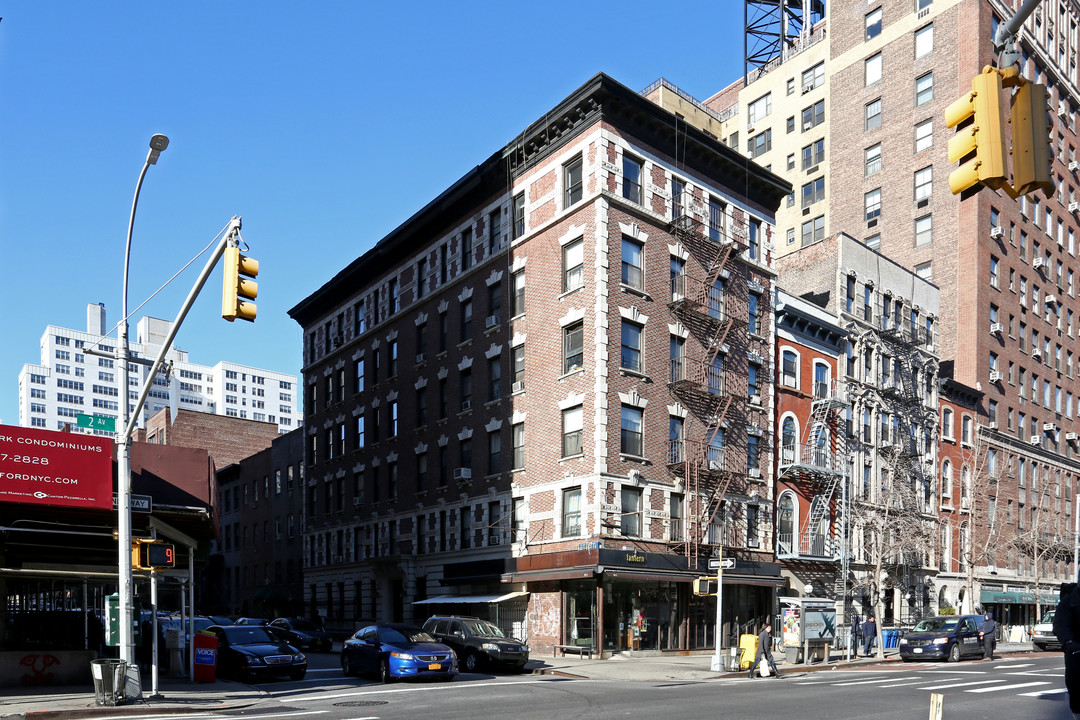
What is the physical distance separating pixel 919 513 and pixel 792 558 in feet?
45.5

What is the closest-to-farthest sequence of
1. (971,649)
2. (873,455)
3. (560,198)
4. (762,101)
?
(971,649) → (560,198) → (873,455) → (762,101)

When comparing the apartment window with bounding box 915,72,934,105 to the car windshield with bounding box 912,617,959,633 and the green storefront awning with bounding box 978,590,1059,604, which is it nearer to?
the green storefront awning with bounding box 978,590,1059,604

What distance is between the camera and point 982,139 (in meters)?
7.80

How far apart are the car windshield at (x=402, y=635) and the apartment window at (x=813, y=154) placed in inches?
2274

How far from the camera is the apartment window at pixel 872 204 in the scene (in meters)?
68.2

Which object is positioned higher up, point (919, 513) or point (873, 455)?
point (873, 455)

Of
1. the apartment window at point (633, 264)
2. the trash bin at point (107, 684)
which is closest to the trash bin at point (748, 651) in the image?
the apartment window at point (633, 264)

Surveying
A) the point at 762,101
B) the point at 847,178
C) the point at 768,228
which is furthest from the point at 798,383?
the point at 762,101

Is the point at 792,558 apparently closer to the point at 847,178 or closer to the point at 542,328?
the point at 542,328

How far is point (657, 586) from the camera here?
121 ft

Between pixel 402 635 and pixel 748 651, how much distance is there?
10355mm

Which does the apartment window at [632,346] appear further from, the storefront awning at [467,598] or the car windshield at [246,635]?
the car windshield at [246,635]

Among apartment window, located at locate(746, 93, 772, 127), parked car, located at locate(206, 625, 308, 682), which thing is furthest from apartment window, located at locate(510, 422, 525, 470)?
apartment window, located at locate(746, 93, 772, 127)

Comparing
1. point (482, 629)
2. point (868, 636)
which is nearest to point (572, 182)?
point (482, 629)
